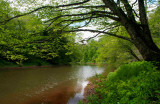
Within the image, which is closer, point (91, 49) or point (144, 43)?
point (144, 43)

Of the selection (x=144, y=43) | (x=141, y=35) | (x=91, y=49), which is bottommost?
(x=91, y=49)

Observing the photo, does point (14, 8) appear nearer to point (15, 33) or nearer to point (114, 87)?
point (15, 33)

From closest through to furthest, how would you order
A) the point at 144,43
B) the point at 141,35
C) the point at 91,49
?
the point at 144,43 < the point at 141,35 < the point at 91,49

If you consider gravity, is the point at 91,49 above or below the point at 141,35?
below

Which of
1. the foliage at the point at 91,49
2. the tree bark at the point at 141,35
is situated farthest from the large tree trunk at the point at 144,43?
the foliage at the point at 91,49

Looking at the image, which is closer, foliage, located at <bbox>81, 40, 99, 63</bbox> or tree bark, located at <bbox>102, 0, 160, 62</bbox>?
tree bark, located at <bbox>102, 0, 160, 62</bbox>

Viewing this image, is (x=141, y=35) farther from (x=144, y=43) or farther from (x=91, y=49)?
(x=91, y=49)

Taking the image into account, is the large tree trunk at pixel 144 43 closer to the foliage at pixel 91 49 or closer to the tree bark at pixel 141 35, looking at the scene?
the tree bark at pixel 141 35

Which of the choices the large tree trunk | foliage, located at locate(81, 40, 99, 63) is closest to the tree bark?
the large tree trunk

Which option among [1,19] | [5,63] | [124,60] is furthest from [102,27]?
[5,63]

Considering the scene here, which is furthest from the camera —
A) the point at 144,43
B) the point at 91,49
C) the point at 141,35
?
the point at 91,49

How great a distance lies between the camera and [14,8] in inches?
152

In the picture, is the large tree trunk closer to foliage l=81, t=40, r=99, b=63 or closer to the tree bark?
the tree bark

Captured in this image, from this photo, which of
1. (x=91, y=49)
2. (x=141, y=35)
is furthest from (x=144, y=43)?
(x=91, y=49)
